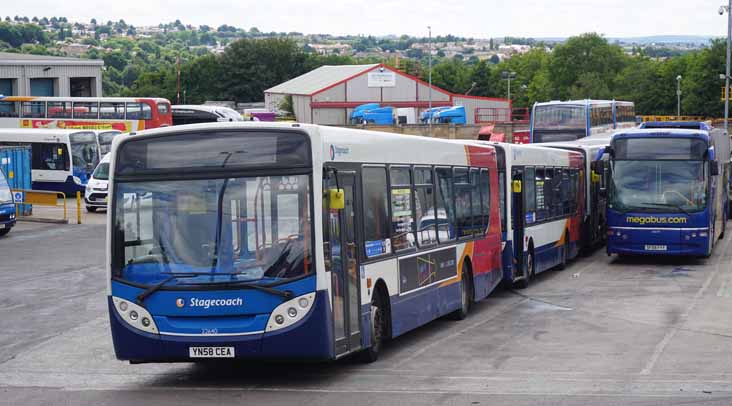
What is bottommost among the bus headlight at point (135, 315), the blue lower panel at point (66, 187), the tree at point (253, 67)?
the blue lower panel at point (66, 187)

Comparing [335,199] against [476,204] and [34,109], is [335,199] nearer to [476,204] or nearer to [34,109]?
[476,204]

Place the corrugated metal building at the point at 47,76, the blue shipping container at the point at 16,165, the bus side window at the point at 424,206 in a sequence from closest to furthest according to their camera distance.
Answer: the bus side window at the point at 424,206 < the blue shipping container at the point at 16,165 < the corrugated metal building at the point at 47,76

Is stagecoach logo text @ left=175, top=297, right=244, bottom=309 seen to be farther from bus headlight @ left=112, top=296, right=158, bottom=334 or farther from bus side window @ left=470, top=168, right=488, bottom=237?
bus side window @ left=470, top=168, right=488, bottom=237

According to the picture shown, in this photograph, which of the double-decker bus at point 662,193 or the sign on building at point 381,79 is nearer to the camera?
the double-decker bus at point 662,193

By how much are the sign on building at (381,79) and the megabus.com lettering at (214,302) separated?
296 feet

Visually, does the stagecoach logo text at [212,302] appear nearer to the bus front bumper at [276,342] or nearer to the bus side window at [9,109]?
the bus front bumper at [276,342]

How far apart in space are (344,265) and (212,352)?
1.67 m

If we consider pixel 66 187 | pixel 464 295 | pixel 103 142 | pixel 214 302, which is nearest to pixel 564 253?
pixel 464 295

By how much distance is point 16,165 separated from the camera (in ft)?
136

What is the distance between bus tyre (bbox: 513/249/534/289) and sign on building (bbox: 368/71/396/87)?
79.1m

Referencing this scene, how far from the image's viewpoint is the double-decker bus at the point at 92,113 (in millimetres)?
59750

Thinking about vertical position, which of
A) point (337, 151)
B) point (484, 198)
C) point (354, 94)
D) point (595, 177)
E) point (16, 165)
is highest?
point (354, 94)

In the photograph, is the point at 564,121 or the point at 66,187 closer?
the point at 66,187

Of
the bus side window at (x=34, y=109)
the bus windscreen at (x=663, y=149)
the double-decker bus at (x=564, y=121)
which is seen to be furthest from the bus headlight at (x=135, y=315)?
the bus side window at (x=34, y=109)
